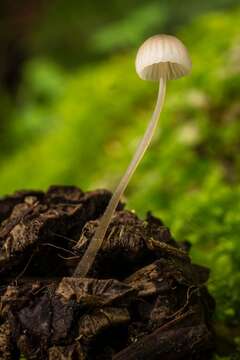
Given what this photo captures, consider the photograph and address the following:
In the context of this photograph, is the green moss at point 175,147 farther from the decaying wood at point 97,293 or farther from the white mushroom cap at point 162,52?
the white mushroom cap at point 162,52

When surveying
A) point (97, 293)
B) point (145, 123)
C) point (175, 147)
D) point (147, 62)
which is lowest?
point (97, 293)

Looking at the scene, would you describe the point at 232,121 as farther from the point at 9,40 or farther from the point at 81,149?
the point at 9,40

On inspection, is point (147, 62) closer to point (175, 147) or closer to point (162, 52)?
point (162, 52)

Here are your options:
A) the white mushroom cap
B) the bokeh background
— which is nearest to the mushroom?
the white mushroom cap

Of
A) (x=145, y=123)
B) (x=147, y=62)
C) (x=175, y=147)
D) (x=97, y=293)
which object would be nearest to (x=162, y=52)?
(x=147, y=62)

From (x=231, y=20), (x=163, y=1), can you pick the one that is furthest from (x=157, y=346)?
(x=163, y=1)

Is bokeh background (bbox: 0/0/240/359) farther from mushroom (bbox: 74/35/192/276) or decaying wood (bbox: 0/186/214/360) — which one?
mushroom (bbox: 74/35/192/276)

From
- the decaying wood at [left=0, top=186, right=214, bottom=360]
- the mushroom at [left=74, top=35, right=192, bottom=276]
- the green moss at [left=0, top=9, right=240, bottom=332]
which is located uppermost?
the green moss at [left=0, top=9, right=240, bottom=332]

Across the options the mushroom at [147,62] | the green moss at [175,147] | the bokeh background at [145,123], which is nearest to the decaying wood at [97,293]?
the mushroom at [147,62]

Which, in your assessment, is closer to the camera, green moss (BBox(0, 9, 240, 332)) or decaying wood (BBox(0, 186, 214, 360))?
decaying wood (BBox(0, 186, 214, 360))
